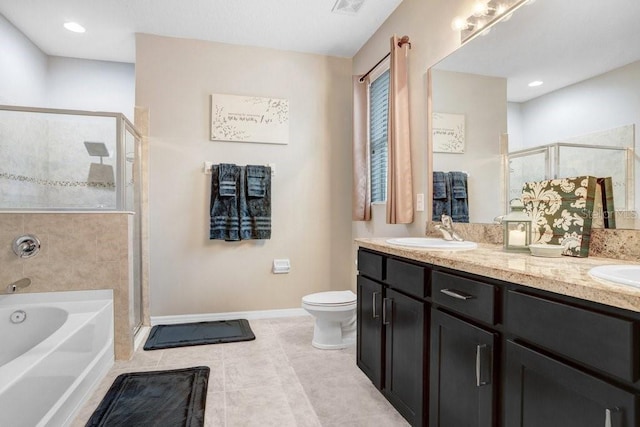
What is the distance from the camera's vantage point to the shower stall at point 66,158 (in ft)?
8.09

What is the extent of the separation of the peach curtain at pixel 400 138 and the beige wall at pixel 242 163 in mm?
1132

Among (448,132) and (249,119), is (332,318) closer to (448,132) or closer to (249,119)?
(448,132)

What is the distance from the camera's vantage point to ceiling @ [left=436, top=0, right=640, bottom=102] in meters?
1.30

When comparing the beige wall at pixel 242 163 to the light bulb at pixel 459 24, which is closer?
the light bulb at pixel 459 24

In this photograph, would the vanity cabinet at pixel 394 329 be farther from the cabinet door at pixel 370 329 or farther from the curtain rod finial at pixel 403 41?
the curtain rod finial at pixel 403 41

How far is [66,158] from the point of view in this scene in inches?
99.9

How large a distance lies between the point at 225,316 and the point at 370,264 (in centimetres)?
188

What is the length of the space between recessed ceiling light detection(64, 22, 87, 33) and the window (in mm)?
2561

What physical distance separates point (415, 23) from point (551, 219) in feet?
5.56

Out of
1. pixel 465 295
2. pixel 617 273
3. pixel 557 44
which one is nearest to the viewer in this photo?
pixel 617 273

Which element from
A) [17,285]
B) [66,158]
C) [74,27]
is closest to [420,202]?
[66,158]

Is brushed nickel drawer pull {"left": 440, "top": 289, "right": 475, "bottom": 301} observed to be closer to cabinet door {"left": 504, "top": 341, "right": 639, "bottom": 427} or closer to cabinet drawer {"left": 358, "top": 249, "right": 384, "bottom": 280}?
cabinet door {"left": 504, "top": 341, "right": 639, "bottom": 427}

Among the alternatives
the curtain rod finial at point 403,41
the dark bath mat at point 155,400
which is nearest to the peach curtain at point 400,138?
the curtain rod finial at point 403,41

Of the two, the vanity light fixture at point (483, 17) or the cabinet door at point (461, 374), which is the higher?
the vanity light fixture at point (483, 17)
